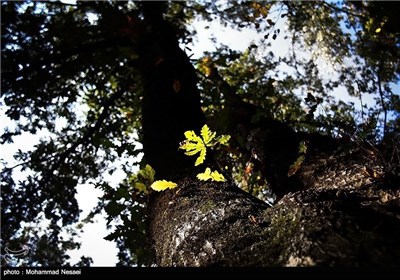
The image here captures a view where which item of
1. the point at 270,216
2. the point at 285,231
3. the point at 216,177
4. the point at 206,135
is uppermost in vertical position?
the point at 206,135

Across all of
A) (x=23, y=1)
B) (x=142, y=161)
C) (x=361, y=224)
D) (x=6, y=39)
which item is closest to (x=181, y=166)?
(x=142, y=161)

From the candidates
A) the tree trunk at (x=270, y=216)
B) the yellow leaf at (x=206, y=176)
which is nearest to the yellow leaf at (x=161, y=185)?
the tree trunk at (x=270, y=216)

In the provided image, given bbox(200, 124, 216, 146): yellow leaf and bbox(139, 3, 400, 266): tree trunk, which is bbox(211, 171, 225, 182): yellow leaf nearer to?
bbox(139, 3, 400, 266): tree trunk

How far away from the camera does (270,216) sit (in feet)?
5.67

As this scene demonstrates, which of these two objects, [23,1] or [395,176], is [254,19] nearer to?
[23,1]

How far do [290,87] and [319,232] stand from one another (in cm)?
771

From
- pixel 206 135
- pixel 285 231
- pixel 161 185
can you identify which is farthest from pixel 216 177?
pixel 285 231

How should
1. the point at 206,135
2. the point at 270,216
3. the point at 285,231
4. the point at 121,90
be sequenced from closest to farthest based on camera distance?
the point at 285,231, the point at 270,216, the point at 206,135, the point at 121,90

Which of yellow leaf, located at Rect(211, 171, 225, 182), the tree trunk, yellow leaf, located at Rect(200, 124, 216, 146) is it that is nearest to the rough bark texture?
the tree trunk

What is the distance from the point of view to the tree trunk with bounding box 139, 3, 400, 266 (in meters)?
1.26

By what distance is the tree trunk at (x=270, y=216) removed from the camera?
1.26 m

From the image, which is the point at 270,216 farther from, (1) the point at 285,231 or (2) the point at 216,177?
(2) the point at 216,177

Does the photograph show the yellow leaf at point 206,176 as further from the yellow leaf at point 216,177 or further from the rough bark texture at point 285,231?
the rough bark texture at point 285,231

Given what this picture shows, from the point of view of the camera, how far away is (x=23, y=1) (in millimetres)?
5020
